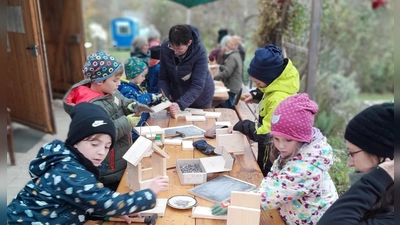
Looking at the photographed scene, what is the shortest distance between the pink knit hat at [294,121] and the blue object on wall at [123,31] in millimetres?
15369

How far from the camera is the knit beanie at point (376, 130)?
1.48m

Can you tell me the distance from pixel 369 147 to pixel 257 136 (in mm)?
1173

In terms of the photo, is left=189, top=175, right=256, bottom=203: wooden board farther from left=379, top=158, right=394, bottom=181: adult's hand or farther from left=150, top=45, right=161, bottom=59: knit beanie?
left=150, top=45, right=161, bottom=59: knit beanie

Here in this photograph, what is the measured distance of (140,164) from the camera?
2221mm

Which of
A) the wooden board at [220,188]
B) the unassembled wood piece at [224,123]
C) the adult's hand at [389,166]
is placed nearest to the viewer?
the adult's hand at [389,166]

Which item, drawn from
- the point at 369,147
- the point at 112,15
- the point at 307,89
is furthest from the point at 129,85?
the point at 112,15

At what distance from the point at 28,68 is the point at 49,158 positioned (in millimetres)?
3725

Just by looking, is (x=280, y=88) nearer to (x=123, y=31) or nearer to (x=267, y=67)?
(x=267, y=67)

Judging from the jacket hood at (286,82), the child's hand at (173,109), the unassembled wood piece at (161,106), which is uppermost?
the jacket hood at (286,82)

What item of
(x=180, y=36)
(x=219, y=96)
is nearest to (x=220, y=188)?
(x=180, y=36)

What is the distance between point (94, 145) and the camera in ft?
6.12

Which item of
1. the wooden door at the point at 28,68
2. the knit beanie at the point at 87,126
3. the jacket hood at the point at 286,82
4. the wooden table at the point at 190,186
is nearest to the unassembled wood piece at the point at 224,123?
the wooden table at the point at 190,186

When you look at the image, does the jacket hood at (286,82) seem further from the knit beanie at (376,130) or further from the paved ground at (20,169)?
the paved ground at (20,169)

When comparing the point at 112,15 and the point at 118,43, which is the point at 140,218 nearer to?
the point at 118,43
